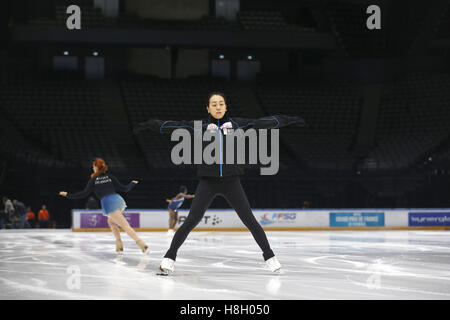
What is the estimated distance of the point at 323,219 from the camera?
2427cm

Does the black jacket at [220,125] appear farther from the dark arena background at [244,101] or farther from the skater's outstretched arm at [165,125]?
the dark arena background at [244,101]

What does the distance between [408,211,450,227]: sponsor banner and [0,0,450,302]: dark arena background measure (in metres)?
0.04

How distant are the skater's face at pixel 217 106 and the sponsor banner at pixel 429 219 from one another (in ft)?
61.2

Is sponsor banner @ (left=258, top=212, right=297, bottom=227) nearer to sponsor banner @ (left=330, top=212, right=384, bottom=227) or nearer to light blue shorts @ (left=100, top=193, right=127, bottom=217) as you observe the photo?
sponsor banner @ (left=330, top=212, right=384, bottom=227)

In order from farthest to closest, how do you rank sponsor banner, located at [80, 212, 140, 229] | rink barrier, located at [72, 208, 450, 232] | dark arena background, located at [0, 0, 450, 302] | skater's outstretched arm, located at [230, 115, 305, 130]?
dark arena background, located at [0, 0, 450, 302], rink barrier, located at [72, 208, 450, 232], sponsor banner, located at [80, 212, 140, 229], skater's outstretched arm, located at [230, 115, 305, 130]

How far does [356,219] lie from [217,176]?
18138 millimetres

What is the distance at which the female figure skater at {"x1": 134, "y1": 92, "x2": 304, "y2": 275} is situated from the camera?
7152mm

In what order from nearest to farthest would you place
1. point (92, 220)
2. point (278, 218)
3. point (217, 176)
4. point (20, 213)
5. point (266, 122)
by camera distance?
point (217, 176) < point (266, 122) < point (92, 220) < point (20, 213) < point (278, 218)

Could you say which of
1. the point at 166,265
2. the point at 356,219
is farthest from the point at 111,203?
the point at 356,219

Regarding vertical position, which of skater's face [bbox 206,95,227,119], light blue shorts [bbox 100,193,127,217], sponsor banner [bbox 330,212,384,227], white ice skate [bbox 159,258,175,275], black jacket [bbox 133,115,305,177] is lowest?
sponsor banner [bbox 330,212,384,227]

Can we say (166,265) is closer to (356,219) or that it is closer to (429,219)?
(356,219)

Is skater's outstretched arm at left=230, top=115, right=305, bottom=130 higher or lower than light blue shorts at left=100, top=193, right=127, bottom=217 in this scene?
higher

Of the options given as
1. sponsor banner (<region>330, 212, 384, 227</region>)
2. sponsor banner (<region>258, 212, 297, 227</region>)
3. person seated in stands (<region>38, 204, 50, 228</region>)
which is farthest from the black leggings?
person seated in stands (<region>38, 204, 50, 228</region>)

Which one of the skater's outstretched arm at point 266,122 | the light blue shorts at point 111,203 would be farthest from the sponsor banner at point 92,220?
the skater's outstretched arm at point 266,122
